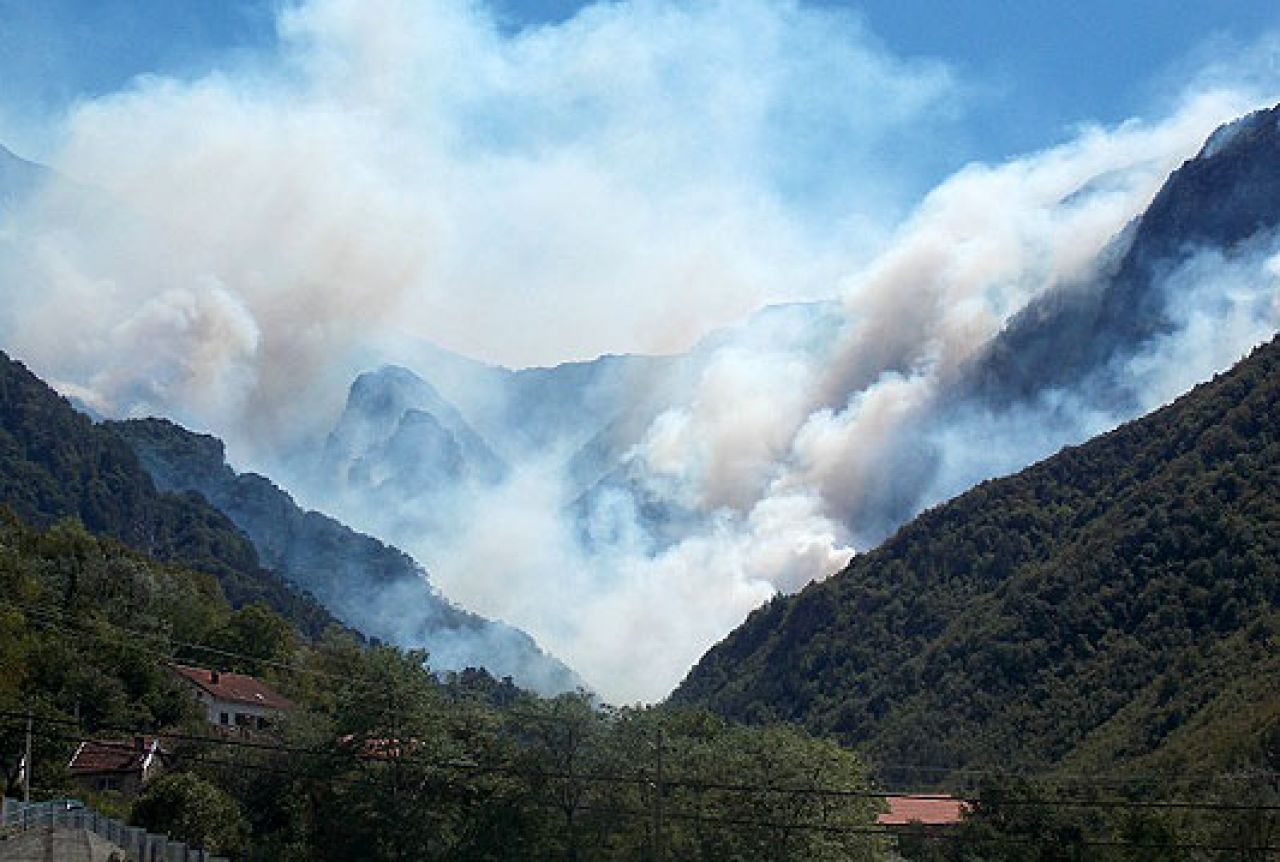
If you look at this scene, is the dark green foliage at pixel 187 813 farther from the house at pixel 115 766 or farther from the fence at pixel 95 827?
the house at pixel 115 766

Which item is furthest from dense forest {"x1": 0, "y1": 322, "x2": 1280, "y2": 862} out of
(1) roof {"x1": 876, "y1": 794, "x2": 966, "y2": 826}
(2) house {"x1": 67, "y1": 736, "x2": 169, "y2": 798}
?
(1) roof {"x1": 876, "y1": 794, "x2": 966, "y2": 826}

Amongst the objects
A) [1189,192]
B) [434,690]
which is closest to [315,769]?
[434,690]

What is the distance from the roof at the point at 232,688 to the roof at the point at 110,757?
1462 centimetres

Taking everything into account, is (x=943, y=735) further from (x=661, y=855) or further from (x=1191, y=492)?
(x=661, y=855)

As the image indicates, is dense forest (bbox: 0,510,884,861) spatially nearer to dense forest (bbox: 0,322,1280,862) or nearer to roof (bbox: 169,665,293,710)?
dense forest (bbox: 0,322,1280,862)

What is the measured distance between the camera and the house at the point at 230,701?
83.7 metres

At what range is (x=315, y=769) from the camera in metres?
63.2

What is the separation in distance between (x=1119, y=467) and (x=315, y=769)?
321ft

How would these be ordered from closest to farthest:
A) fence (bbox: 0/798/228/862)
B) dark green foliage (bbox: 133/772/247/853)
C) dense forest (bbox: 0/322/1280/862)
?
1. fence (bbox: 0/798/228/862)
2. dark green foliage (bbox: 133/772/247/853)
3. dense forest (bbox: 0/322/1280/862)

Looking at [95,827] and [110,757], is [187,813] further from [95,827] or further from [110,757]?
[110,757]

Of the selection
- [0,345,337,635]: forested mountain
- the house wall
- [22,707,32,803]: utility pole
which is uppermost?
[0,345,337,635]: forested mountain

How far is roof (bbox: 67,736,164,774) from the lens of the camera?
66.1m

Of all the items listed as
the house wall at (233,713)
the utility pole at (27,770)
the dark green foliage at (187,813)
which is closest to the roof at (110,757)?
the utility pole at (27,770)

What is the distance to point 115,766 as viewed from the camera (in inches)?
2633
